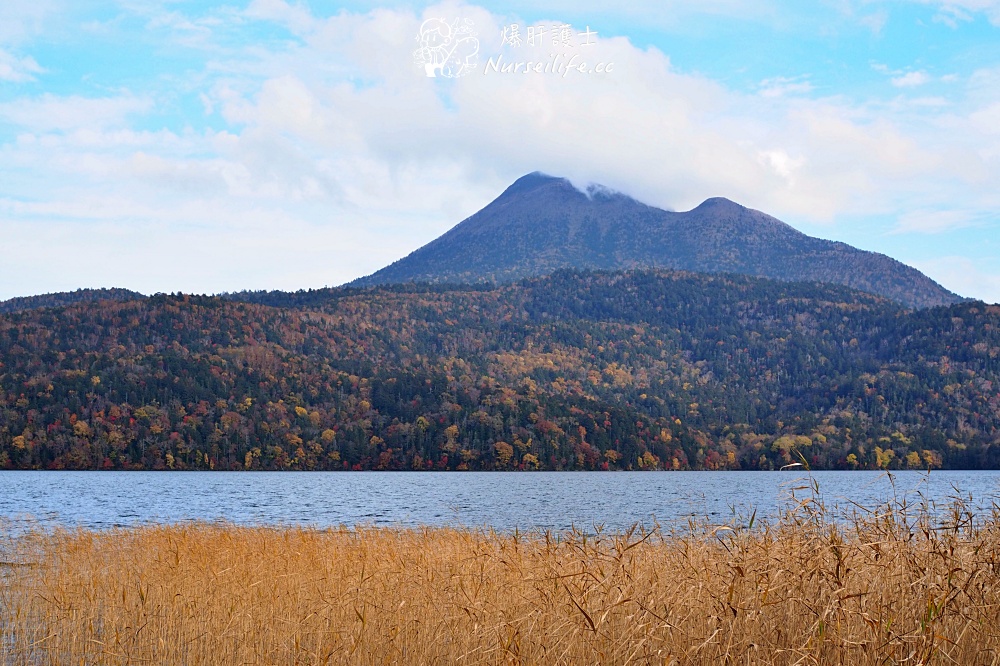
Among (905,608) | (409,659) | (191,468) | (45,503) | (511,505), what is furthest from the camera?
(191,468)

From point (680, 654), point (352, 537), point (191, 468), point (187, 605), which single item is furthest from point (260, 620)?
point (191, 468)

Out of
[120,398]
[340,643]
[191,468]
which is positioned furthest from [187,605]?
[120,398]

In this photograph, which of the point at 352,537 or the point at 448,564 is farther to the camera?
the point at 352,537

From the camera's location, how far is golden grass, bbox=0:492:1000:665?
1039 cm

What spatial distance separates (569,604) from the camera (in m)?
12.0

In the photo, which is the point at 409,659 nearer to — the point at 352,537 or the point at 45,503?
the point at 352,537

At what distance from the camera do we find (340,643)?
13133mm

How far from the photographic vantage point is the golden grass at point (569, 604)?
1039 cm

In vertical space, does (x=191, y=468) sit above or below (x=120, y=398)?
below

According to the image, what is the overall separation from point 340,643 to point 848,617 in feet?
22.6

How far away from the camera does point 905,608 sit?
1098cm

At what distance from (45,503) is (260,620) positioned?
63.6 metres

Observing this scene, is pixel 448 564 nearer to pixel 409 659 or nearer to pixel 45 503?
pixel 409 659

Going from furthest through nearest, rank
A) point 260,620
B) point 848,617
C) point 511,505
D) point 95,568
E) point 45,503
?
point 511,505 → point 45,503 → point 95,568 → point 260,620 → point 848,617
